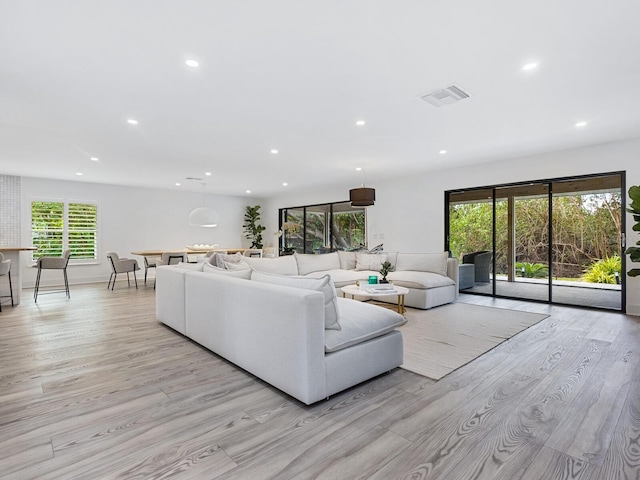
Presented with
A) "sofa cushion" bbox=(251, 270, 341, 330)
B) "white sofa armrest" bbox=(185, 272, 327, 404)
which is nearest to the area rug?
"sofa cushion" bbox=(251, 270, 341, 330)

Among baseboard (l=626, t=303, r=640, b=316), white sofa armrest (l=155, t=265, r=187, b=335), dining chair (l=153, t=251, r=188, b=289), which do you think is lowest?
baseboard (l=626, t=303, r=640, b=316)

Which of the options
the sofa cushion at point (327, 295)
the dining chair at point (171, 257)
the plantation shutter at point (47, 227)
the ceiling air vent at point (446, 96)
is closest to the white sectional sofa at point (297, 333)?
the sofa cushion at point (327, 295)

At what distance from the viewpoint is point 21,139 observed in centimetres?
468

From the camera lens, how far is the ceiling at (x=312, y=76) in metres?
2.12

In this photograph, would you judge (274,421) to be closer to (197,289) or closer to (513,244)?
(197,289)

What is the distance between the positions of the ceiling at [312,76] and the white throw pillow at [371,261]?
6.74ft

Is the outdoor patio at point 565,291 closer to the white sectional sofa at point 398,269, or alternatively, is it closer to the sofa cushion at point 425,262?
the white sectional sofa at point 398,269

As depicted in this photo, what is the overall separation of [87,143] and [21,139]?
0.82 metres

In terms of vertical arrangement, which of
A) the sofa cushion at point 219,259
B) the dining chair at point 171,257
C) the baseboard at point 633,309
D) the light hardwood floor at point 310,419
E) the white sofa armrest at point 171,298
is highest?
the sofa cushion at point 219,259

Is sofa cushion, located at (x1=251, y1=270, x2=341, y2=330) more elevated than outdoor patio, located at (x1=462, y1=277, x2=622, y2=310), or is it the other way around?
sofa cushion, located at (x1=251, y1=270, x2=341, y2=330)

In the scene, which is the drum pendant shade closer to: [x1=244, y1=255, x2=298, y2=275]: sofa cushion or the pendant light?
the pendant light

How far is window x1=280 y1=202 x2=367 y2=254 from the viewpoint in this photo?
902 cm

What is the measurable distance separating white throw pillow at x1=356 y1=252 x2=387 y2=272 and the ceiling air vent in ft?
11.3

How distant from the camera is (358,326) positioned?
8.29 feet
